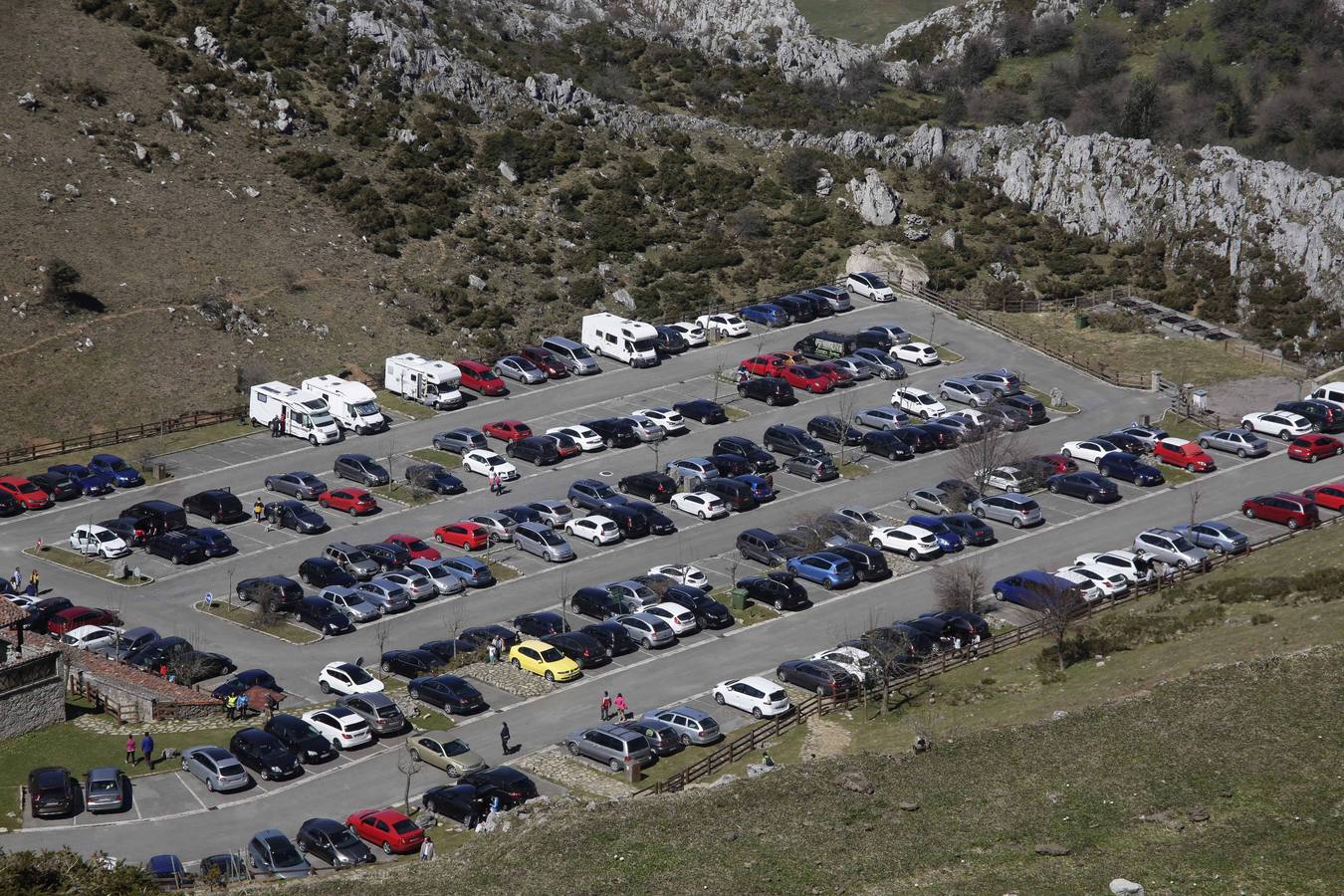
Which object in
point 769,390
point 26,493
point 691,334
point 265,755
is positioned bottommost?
point 265,755

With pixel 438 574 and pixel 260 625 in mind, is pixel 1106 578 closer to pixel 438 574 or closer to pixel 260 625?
pixel 438 574

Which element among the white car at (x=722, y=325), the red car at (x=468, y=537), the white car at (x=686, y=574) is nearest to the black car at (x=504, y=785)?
the white car at (x=686, y=574)

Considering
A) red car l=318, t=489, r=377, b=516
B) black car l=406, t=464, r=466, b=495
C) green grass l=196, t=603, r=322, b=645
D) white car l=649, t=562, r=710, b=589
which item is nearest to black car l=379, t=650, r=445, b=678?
green grass l=196, t=603, r=322, b=645

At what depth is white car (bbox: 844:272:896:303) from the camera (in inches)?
4094

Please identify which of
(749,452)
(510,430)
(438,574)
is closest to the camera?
(438,574)

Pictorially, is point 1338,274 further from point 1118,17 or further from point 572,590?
point 1118,17

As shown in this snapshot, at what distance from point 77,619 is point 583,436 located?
90.3 ft

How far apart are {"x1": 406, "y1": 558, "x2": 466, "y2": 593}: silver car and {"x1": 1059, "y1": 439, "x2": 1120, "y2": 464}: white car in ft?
104

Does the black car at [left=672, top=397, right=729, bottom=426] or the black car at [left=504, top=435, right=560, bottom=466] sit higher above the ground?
the black car at [left=672, top=397, right=729, bottom=426]

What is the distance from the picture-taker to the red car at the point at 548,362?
9350 cm

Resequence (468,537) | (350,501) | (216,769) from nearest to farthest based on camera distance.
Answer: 1. (216,769)
2. (468,537)
3. (350,501)

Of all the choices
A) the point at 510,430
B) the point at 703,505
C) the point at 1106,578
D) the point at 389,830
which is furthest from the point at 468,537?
the point at 1106,578

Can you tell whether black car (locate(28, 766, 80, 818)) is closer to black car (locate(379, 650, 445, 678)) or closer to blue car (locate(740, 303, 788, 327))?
black car (locate(379, 650, 445, 678))

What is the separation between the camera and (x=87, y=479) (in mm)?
79562
